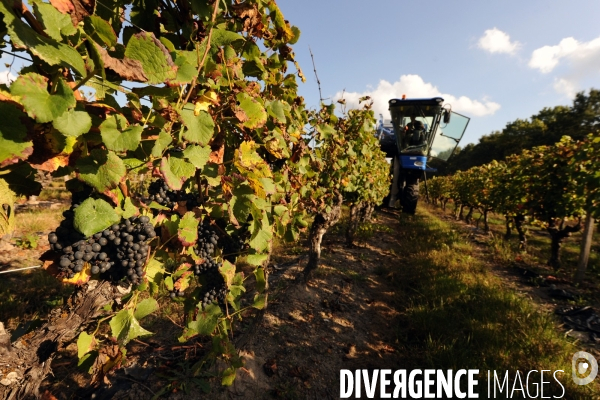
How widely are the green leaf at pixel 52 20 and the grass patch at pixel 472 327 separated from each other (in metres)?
4.12


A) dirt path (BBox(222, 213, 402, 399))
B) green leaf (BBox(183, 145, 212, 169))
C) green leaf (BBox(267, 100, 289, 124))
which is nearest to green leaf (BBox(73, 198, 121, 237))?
green leaf (BBox(183, 145, 212, 169))

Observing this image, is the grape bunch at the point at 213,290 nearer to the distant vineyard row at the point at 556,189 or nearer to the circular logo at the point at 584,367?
the circular logo at the point at 584,367

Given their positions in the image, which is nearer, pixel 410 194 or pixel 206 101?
pixel 206 101

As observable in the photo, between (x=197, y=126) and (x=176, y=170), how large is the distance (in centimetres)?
20

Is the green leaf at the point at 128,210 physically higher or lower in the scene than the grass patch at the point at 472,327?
higher

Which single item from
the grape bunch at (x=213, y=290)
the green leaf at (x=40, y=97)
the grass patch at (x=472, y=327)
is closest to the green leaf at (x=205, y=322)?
the grape bunch at (x=213, y=290)

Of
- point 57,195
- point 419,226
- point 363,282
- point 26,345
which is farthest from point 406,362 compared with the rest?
point 57,195

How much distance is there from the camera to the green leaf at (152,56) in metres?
0.89

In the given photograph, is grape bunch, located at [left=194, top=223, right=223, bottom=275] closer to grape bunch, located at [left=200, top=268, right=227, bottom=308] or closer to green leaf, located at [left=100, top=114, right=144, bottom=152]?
grape bunch, located at [left=200, top=268, right=227, bottom=308]

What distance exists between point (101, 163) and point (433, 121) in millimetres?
10436

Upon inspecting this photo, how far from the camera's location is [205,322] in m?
1.70

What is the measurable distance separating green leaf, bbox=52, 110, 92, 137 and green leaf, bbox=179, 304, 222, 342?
125 cm

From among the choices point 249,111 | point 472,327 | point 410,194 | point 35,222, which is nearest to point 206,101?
point 249,111

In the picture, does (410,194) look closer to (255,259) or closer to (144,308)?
(255,259)
